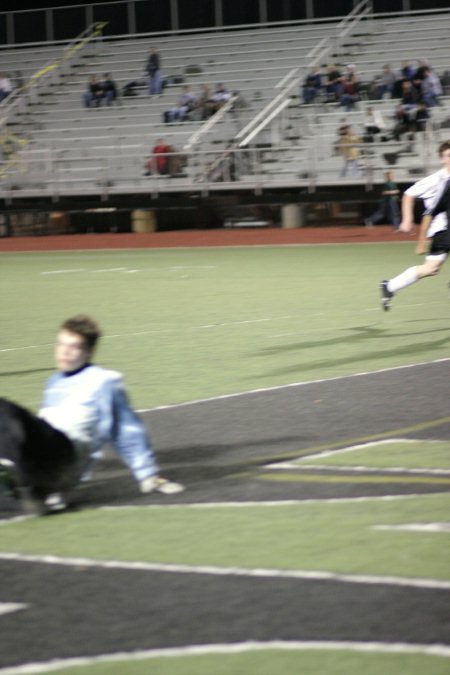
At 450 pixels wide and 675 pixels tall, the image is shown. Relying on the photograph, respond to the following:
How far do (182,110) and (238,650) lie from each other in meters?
33.3

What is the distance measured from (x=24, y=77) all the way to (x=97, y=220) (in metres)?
9.60

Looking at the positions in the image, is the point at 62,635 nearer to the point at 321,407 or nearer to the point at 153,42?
the point at 321,407

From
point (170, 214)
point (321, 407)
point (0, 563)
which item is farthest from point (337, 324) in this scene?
point (170, 214)

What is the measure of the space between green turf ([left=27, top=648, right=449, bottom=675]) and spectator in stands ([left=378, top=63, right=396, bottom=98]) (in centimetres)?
3116

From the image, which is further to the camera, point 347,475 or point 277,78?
point 277,78

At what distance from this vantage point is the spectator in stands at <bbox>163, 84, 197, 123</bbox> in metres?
36.4

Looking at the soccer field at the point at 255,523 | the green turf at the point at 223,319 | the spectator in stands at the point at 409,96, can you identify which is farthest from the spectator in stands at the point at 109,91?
the soccer field at the point at 255,523

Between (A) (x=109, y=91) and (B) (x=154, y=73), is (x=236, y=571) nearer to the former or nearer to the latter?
(A) (x=109, y=91)

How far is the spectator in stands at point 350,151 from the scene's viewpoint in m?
32.0

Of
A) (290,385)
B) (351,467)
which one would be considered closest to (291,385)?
(290,385)

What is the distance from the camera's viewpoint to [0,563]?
5250 mm

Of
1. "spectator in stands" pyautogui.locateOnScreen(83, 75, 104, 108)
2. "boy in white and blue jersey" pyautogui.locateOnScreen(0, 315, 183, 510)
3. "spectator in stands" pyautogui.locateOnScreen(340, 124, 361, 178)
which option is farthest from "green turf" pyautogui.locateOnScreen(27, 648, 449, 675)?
"spectator in stands" pyautogui.locateOnScreen(83, 75, 104, 108)

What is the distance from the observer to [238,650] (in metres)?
4.10

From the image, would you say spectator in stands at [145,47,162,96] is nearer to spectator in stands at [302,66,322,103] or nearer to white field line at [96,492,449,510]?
spectator in stands at [302,66,322,103]
